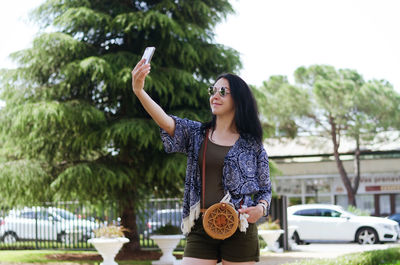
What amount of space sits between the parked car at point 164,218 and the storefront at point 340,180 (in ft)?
54.0

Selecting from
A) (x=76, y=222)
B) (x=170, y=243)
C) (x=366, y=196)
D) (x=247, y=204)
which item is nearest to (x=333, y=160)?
(x=366, y=196)

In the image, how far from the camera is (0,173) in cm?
1376

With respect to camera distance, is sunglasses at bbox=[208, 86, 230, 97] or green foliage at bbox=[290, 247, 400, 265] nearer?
sunglasses at bbox=[208, 86, 230, 97]

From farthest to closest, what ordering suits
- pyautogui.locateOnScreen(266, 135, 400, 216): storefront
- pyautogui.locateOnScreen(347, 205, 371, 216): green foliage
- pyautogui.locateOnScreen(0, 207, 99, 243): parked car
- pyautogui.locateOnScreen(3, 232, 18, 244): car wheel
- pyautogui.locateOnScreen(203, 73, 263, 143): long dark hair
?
1. pyautogui.locateOnScreen(266, 135, 400, 216): storefront
2. pyautogui.locateOnScreen(347, 205, 371, 216): green foliage
3. pyautogui.locateOnScreen(3, 232, 18, 244): car wheel
4. pyautogui.locateOnScreen(0, 207, 99, 243): parked car
5. pyautogui.locateOnScreen(203, 73, 263, 143): long dark hair

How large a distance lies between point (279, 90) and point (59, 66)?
21627 millimetres

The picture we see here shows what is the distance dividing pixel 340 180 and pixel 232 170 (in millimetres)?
33590

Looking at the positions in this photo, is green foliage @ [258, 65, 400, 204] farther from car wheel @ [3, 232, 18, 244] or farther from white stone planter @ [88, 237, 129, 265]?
white stone planter @ [88, 237, 129, 265]

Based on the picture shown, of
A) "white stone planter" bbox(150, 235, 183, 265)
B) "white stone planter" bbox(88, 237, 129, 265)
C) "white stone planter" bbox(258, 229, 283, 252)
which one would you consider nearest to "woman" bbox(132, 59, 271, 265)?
"white stone planter" bbox(88, 237, 129, 265)

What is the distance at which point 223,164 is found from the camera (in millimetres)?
3156

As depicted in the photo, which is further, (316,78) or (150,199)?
(316,78)

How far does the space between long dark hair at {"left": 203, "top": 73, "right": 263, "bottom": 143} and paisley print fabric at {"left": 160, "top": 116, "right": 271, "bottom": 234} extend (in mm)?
45

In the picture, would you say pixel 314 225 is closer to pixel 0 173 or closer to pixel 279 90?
pixel 0 173

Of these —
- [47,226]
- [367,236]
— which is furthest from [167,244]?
[367,236]

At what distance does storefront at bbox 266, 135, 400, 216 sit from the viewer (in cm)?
3353
